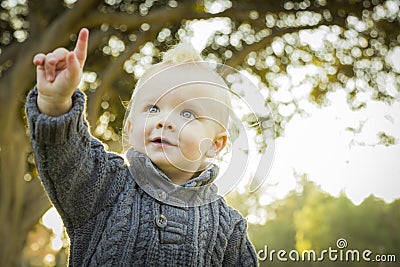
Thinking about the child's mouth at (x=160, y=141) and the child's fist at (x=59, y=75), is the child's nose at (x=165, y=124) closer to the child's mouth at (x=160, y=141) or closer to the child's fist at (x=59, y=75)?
the child's mouth at (x=160, y=141)

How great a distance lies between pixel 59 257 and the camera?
390 inches

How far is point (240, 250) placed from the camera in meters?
1.79

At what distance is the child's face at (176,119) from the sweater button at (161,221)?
0.36 ft

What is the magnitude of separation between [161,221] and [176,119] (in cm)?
23

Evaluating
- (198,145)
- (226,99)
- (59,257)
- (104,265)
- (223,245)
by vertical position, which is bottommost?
(104,265)

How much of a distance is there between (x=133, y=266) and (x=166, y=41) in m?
5.40

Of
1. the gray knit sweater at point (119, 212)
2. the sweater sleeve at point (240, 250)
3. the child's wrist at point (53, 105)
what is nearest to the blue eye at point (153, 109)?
the gray knit sweater at point (119, 212)

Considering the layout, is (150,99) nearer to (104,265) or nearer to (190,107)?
(190,107)

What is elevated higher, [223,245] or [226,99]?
[226,99]

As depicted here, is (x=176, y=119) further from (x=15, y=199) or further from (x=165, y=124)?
(x=15, y=199)

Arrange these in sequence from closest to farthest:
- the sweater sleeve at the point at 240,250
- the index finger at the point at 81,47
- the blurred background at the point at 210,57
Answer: the index finger at the point at 81,47
the sweater sleeve at the point at 240,250
the blurred background at the point at 210,57

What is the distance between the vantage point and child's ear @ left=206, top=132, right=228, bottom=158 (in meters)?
1.71

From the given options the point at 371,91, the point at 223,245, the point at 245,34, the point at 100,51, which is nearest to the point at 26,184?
the point at 100,51

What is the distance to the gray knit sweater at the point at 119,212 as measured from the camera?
4.95ft
